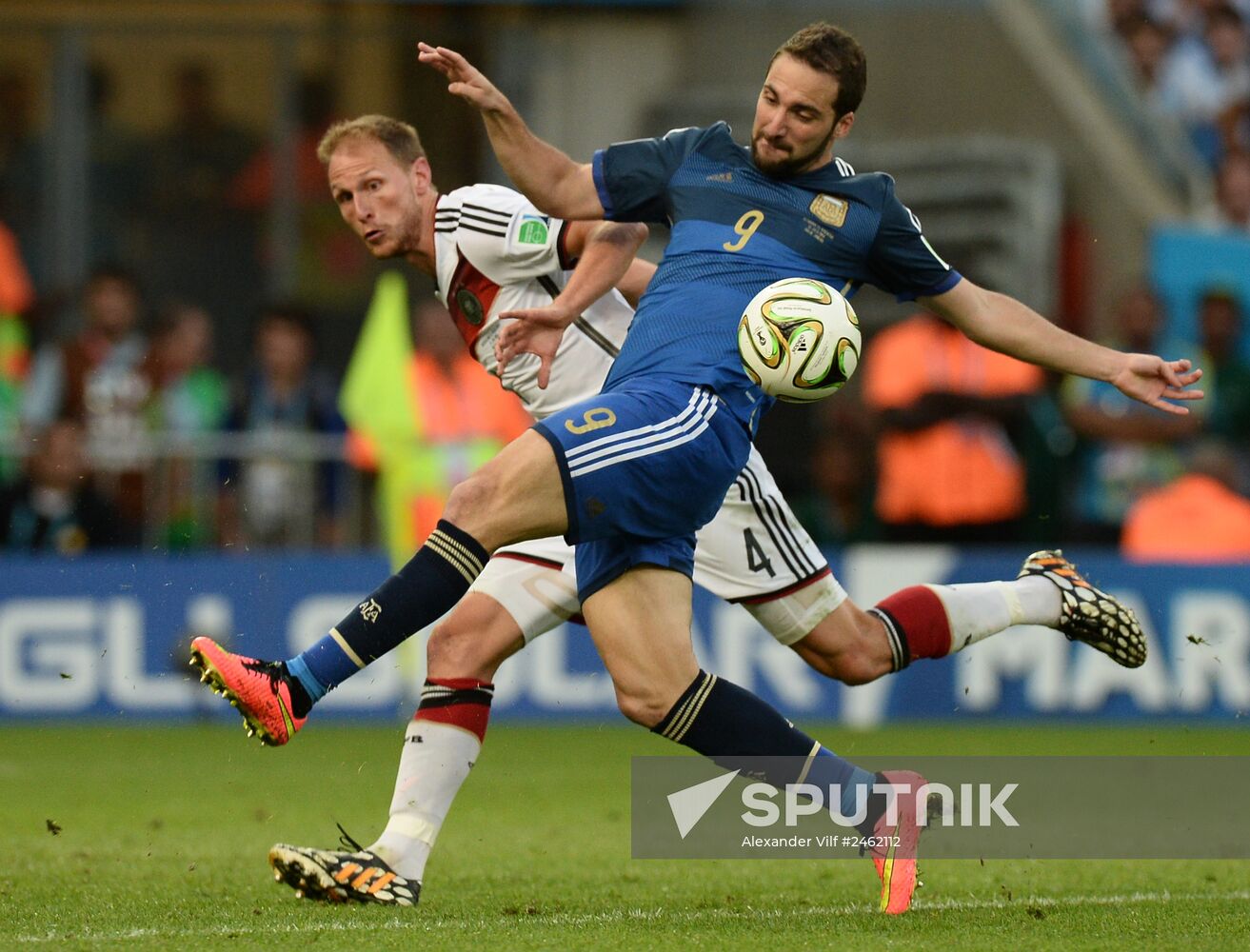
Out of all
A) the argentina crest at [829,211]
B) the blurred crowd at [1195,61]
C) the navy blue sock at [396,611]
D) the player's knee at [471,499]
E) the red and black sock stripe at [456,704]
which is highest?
the blurred crowd at [1195,61]

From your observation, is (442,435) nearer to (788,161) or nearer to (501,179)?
(501,179)

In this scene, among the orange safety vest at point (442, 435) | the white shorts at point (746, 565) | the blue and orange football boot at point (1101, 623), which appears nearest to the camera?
the white shorts at point (746, 565)

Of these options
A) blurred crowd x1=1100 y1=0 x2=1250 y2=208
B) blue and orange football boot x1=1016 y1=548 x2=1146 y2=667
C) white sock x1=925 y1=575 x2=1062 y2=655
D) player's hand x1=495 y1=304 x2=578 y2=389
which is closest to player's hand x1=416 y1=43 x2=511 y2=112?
player's hand x1=495 y1=304 x2=578 y2=389

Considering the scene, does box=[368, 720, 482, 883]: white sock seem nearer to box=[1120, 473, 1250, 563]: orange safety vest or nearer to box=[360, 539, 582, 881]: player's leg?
box=[360, 539, 582, 881]: player's leg

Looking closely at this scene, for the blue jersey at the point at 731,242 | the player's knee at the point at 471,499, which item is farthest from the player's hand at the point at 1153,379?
the player's knee at the point at 471,499

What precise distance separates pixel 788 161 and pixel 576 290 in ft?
2.53

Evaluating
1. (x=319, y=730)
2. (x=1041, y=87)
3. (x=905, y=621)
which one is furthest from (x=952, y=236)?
(x=905, y=621)

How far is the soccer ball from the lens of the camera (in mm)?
6008

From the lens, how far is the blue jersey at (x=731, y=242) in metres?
6.14

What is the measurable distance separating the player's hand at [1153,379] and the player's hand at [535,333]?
65.9 inches

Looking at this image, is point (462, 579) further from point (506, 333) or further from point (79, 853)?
point (79, 853)

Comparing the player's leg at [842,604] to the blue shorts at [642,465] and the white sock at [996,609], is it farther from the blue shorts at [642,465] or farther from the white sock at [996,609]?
the blue shorts at [642,465]

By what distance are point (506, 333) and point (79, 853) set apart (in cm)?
257

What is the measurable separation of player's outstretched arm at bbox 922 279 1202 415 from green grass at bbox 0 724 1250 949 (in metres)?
1.58
